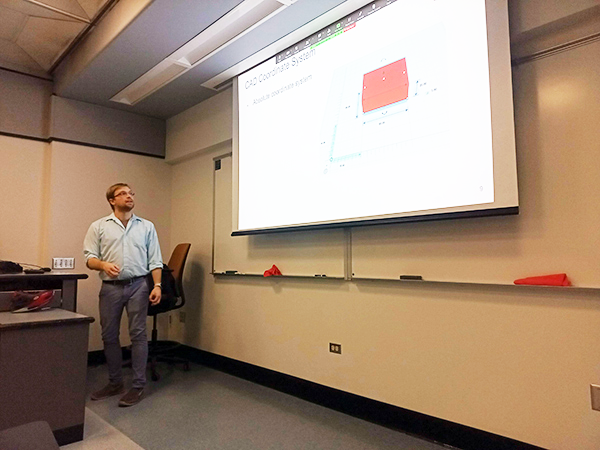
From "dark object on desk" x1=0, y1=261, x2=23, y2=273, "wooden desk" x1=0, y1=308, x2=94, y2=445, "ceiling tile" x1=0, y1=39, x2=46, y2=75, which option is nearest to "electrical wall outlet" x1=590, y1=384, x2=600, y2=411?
"wooden desk" x1=0, y1=308, x2=94, y2=445

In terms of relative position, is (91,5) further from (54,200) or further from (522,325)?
(522,325)

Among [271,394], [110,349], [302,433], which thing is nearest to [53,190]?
[110,349]

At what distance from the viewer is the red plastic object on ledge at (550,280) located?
1630 millimetres

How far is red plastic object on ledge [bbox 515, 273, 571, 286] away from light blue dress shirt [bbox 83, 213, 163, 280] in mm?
2319

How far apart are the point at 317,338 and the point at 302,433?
61cm

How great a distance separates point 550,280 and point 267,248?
1876 mm

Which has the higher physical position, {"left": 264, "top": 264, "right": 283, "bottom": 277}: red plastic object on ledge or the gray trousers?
{"left": 264, "top": 264, "right": 283, "bottom": 277}: red plastic object on ledge

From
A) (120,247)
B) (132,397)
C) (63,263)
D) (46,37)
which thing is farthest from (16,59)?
(132,397)

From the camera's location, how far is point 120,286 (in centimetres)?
275

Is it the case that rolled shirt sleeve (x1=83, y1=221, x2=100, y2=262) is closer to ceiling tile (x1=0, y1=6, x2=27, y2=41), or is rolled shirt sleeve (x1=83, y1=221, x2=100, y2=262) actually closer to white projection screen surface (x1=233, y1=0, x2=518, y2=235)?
white projection screen surface (x1=233, y1=0, x2=518, y2=235)

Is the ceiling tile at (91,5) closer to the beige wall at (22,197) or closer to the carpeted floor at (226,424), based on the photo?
the beige wall at (22,197)

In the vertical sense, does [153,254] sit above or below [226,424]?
above

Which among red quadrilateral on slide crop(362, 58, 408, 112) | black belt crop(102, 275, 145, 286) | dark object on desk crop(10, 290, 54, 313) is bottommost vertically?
dark object on desk crop(10, 290, 54, 313)

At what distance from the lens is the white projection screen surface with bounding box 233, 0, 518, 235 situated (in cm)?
177
